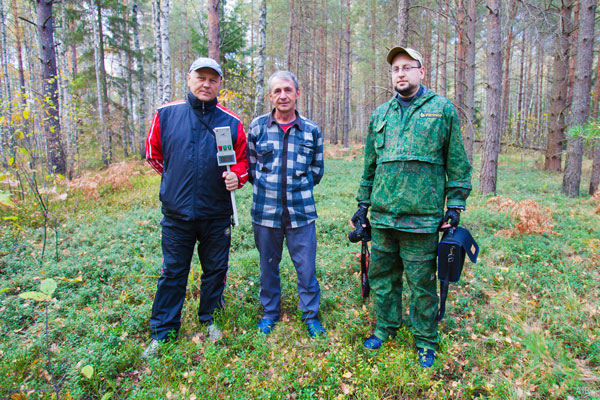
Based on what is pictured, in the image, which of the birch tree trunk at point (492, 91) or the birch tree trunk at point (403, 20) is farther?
the birch tree trunk at point (492, 91)

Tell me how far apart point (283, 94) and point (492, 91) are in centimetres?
715

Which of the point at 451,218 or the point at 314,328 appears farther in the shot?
the point at 314,328

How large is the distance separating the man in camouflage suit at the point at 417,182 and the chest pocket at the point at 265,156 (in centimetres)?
102

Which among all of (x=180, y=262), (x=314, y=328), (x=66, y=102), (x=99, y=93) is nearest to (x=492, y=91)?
(x=314, y=328)

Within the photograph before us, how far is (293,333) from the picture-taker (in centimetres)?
326

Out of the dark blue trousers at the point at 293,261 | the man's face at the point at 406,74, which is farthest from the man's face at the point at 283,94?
the dark blue trousers at the point at 293,261

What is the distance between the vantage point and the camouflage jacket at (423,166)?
2646 millimetres

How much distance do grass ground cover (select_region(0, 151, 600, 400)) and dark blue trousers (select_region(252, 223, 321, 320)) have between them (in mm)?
216

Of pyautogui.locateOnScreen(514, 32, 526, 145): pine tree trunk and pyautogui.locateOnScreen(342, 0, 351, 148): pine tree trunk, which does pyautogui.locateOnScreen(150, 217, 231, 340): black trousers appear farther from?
pyautogui.locateOnScreen(342, 0, 351, 148): pine tree trunk

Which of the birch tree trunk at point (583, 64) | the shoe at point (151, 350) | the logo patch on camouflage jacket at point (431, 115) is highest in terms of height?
the birch tree trunk at point (583, 64)

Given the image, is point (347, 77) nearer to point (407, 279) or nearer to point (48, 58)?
point (48, 58)

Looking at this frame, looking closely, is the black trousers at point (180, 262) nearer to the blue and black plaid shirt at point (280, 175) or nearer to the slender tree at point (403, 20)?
the blue and black plaid shirt at point (280, 175)

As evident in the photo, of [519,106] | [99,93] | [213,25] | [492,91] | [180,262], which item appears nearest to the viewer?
[180,262]

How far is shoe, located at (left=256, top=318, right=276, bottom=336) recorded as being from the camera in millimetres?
3282
